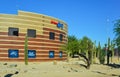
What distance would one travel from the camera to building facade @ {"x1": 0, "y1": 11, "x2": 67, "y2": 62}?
5178 centimetres


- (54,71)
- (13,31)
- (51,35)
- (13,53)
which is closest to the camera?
(54,71)

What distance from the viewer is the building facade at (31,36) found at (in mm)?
51781

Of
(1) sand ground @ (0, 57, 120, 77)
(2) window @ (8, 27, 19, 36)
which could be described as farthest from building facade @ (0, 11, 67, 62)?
(1) sand ground @ (0, 57, 120, 77)

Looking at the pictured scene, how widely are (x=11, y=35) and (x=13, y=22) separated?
234 cm

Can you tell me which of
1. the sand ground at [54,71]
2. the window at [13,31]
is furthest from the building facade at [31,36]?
the sand ground at [54,71]

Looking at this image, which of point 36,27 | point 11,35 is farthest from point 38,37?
point 11,35

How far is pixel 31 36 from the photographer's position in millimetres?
55250

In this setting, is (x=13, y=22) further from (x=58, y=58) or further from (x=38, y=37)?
(x=58, y=58)

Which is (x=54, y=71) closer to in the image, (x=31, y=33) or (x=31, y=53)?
(x=31, y=53)

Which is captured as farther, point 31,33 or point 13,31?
point 31,33

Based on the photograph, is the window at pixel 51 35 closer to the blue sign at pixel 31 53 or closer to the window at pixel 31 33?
the window at pixel 31 33

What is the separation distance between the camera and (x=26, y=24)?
177 ft

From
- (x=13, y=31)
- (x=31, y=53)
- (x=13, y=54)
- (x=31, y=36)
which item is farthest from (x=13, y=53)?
(x=31, y=36)

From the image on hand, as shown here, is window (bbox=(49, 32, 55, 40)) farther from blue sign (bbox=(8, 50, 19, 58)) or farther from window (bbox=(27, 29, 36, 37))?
blue sign (bbox=(8, 50, 19, 58))
